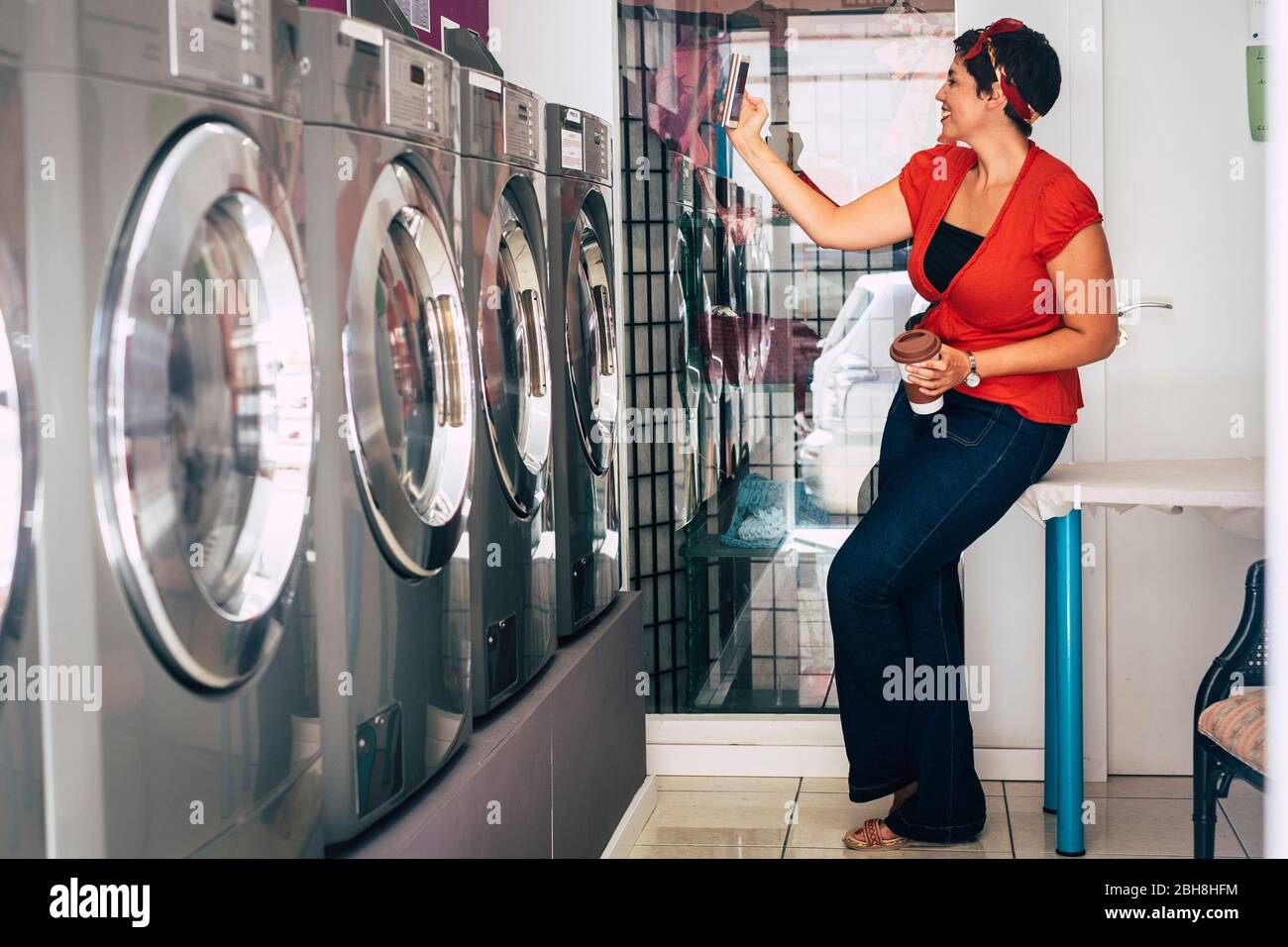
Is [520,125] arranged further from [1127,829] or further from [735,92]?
[1127,829]

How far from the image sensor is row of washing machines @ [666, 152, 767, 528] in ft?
11.1

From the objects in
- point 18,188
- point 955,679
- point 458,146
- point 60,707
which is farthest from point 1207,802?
point 18,188

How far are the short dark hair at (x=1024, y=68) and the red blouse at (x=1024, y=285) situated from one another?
0.09 m

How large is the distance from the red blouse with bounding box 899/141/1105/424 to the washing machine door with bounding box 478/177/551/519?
2.76 ft

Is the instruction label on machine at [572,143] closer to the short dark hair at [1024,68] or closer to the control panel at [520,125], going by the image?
the control panel at [520,125]

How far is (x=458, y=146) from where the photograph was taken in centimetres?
202

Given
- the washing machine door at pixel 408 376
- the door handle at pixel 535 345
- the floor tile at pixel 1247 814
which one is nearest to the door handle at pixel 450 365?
the washing machine door at pixel 408 376

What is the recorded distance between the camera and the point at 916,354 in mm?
2525

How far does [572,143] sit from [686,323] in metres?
0.81

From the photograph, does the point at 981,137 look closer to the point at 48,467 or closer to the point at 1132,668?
the point at 1132,668

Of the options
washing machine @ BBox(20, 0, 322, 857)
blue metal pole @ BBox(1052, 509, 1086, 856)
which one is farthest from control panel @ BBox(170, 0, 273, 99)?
blue metal pole @ BBox(1052, 509, 1086, 856)

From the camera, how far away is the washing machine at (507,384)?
7.00 feet

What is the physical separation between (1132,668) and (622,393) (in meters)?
1.46

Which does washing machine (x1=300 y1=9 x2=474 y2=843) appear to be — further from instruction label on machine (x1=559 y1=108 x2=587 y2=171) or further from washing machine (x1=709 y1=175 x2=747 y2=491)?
washing machine (x1=709 y1=175 x2=747 y2=491)
